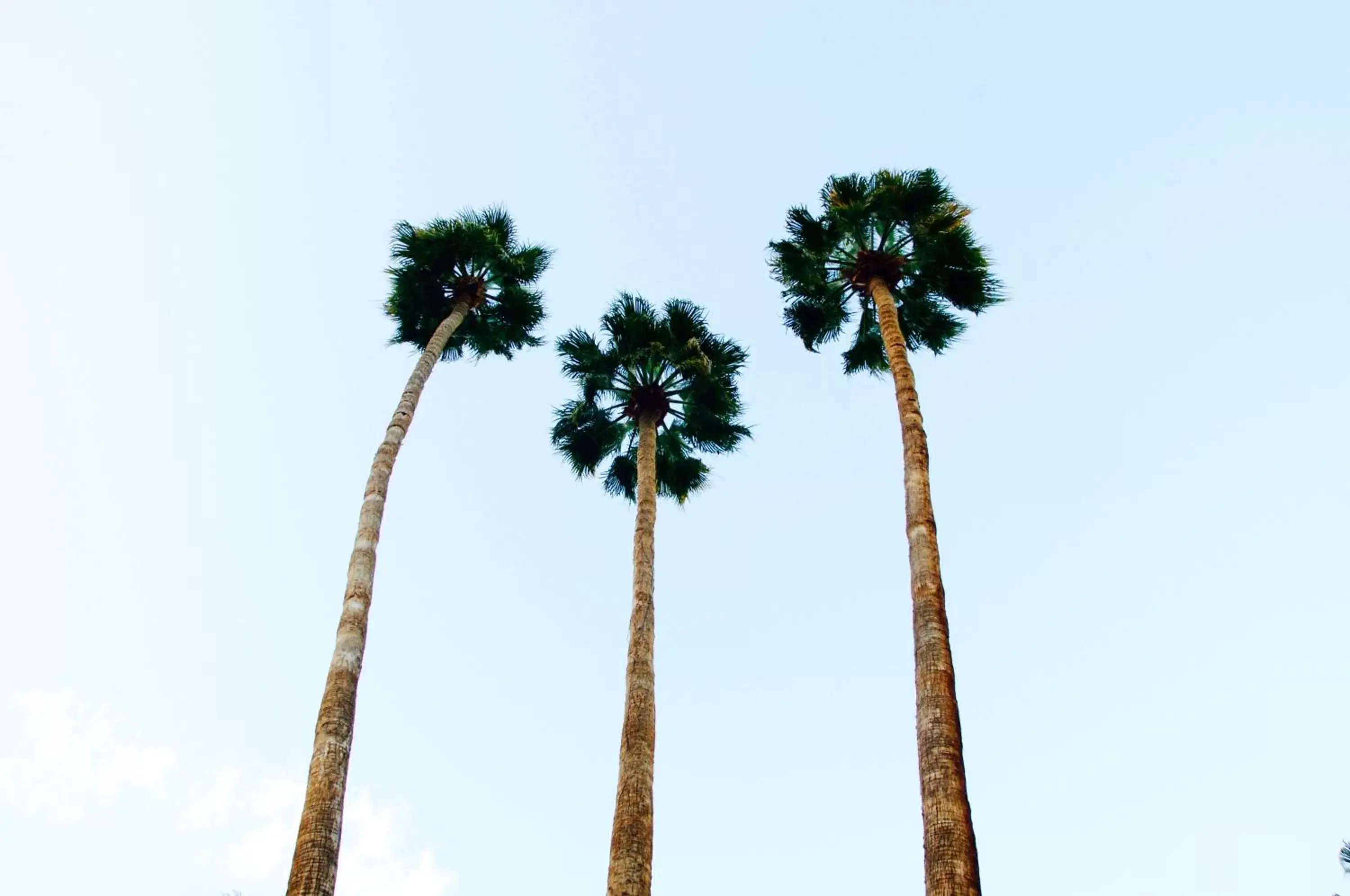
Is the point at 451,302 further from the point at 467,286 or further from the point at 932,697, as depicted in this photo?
the point at 932,697

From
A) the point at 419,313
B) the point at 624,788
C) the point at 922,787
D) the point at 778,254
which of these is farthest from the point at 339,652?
the point at 778,254

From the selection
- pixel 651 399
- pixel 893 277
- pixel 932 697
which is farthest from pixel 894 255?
pixel 932 697

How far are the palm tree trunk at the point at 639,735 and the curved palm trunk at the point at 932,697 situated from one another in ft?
13.2

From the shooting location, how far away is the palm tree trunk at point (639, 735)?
516 inches

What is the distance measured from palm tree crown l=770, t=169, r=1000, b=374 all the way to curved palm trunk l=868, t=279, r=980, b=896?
3.60 m

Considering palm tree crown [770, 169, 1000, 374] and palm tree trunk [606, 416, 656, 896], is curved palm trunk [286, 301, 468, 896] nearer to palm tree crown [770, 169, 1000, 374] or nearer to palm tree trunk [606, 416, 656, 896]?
palm tree trunk [606, 416, 656, 896]

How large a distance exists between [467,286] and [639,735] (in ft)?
34.7

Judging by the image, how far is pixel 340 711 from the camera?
12.7 metres

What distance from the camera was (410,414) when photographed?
59.6ft

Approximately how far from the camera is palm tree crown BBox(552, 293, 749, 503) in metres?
21.7

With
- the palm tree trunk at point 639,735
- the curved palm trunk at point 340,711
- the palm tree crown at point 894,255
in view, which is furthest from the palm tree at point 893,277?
the curved palm trunk at point 340,711

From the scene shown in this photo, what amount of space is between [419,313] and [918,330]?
9812 millimetres

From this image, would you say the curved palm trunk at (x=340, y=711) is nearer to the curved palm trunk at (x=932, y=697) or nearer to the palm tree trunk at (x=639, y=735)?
the palm tree trunk at (x=639, y=735)

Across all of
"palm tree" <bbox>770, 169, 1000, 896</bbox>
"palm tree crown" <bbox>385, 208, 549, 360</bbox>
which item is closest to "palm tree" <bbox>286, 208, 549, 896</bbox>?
"palm tree crown" <bbox>385, 208, 549, 360</bbox>
